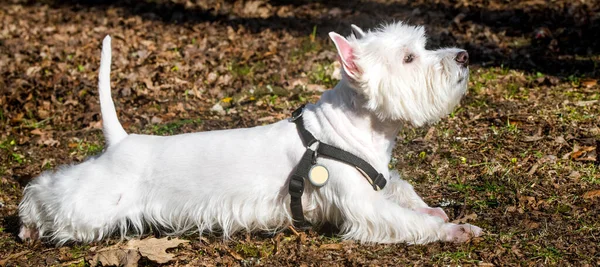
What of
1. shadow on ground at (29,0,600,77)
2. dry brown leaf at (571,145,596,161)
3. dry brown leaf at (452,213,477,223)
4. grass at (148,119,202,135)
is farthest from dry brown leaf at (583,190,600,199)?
grass at (148,119,202,135)

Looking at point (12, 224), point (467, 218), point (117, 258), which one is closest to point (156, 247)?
point (117, 258)

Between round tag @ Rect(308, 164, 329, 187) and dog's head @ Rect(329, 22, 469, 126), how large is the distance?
0.51 m

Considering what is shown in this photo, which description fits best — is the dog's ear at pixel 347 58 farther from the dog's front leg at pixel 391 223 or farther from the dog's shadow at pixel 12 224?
the dog's shadow at pixel 12 224

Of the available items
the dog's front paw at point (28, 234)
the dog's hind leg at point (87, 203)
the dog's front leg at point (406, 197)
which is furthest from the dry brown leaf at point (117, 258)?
the dog's front leg at point (406, 197)

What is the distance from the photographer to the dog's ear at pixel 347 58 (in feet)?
13.5

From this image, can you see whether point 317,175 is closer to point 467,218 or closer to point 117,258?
point 467,218

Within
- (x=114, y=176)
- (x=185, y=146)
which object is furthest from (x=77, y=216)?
(x=185, y=146)

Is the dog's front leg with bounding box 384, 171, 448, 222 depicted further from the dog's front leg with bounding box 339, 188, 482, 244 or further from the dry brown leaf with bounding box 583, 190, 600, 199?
the dry brown leaf with bounding box 583, 190, 600, 199

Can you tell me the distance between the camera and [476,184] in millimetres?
5176

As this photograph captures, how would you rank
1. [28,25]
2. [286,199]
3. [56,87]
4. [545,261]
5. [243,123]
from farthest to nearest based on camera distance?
[28,25], [56,87], [243,123], [286,199], [545,261]

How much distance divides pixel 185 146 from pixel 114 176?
0.53 meters

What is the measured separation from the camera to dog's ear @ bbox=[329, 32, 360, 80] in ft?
13.5

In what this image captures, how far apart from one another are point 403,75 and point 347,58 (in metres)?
0.38

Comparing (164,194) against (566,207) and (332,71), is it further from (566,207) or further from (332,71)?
(332,71)
